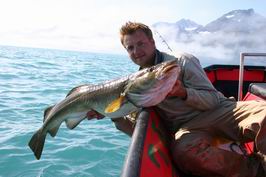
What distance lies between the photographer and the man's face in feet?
15.1

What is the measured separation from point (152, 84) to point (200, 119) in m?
0.77

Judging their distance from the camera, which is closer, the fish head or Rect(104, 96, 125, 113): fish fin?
the fish head

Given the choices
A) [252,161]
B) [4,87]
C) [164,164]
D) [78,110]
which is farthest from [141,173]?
[4,87]

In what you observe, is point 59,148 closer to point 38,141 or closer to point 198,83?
point 38,141

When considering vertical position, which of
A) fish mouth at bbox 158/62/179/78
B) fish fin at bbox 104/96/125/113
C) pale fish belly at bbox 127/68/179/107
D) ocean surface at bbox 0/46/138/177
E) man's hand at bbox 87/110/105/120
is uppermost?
fish mouth at bbox 158/62/179/78

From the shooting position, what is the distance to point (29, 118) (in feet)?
35.0

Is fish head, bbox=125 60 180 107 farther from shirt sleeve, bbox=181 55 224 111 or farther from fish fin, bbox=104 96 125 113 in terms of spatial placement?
shirt sleeve, bbox=181 55 224 111

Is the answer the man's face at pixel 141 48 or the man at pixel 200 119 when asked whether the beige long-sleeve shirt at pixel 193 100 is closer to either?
the man at pixel 200 119

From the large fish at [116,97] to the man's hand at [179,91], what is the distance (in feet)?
0.32

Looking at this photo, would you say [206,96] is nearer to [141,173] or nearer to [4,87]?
[141,173]

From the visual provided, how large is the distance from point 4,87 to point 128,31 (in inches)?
520

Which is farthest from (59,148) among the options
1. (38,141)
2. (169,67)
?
(169,67)

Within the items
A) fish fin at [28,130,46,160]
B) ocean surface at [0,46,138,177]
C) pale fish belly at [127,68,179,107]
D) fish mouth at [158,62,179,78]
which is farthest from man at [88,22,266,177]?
ocean surface at [0,46,138,177]

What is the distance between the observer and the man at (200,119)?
3982 millimetres
